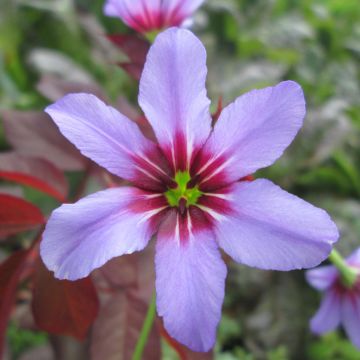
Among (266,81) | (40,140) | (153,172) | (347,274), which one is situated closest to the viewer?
(153,172)

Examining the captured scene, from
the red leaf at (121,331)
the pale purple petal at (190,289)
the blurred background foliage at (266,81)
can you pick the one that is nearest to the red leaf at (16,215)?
the red leaf at (121,331)

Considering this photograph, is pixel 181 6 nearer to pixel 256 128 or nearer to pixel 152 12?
pixel 152 12

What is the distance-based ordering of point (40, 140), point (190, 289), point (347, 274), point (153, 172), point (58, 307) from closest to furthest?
point (190, 289)
point (153, 172)
point (58, 307)
point (347, 274)
point (40, 140)

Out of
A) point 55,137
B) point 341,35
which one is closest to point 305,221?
point 55,137

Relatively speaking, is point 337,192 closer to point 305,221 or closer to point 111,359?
point 111,359

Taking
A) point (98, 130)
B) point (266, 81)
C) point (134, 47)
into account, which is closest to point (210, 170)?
point (98, 130)

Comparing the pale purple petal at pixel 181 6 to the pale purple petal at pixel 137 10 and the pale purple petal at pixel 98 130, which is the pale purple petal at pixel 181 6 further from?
the pale purple petal at pixel 98 130
